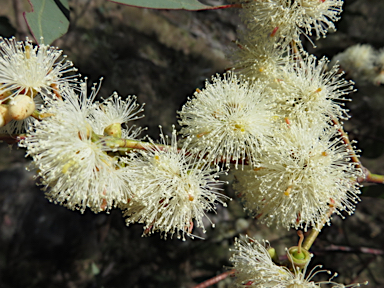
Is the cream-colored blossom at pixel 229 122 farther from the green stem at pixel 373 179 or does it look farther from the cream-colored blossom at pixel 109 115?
the green stem at pixel 373 179

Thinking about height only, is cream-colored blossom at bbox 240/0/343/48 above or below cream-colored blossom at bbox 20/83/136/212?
above

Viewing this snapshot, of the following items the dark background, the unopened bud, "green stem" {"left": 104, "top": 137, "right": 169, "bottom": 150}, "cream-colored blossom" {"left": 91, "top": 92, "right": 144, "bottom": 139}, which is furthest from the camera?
the dark background

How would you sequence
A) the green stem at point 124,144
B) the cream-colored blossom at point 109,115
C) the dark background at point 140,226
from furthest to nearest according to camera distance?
the dark background at point 140,226
the cream-colored blossom at point 109,115
the green stem at point 124,144

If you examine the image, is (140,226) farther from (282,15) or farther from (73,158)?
(282,15)

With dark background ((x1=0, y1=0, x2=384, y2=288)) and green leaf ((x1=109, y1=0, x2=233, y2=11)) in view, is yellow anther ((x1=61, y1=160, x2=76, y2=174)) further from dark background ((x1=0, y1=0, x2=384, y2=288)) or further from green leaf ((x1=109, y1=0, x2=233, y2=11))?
dark background ((x1=0, y1=0, x2=384, y2=288))

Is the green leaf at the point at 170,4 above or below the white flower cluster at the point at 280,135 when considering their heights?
above

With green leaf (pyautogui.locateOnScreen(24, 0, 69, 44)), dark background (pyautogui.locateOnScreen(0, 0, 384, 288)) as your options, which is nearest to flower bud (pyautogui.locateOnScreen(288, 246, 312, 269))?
green leaf (pyautogui.locateOnScreen(24, 0, 69, 44))

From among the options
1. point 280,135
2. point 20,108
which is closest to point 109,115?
point 20,108

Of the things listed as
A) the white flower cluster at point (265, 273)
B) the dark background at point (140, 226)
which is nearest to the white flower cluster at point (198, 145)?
the white flower cluster at point (265, 273)
